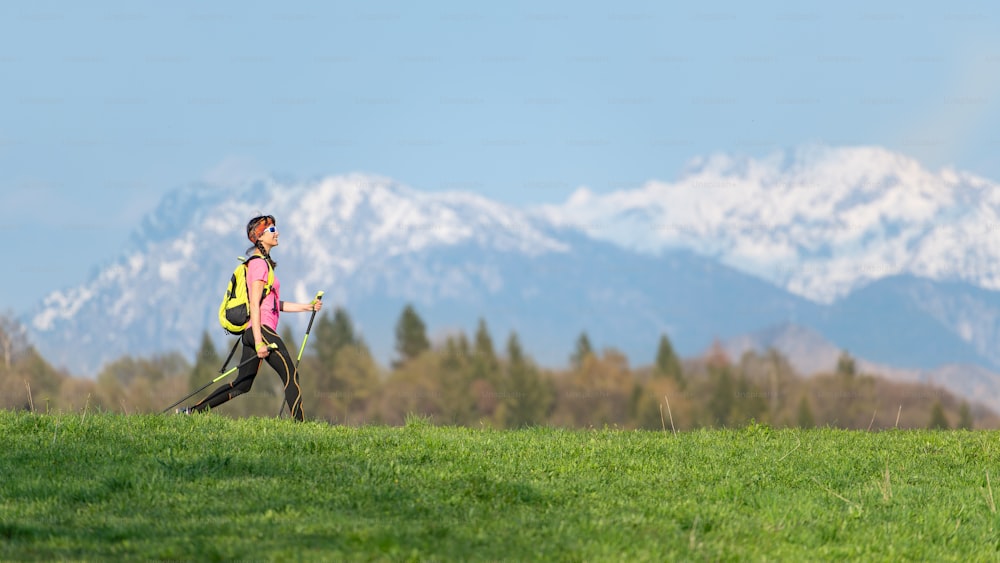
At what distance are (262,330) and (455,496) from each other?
6.83 metres

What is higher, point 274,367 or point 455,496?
point 274,367

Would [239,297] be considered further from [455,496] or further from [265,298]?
[455,496]

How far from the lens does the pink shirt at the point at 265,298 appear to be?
18.1 meters

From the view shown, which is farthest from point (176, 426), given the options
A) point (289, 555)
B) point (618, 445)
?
point (289, 555)

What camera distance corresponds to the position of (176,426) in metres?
16.6

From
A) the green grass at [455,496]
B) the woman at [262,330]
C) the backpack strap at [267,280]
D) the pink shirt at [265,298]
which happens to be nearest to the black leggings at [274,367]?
the woman at [262,330]

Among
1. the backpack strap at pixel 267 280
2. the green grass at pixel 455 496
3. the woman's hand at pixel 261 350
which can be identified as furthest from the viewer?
the backpack strap at pixel 267 280

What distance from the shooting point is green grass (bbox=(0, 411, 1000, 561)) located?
10719 millimetres

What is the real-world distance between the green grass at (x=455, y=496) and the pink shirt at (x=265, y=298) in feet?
5.86

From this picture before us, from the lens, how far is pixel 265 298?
18.3 meters

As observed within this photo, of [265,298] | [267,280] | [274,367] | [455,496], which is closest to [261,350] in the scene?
[274,367]

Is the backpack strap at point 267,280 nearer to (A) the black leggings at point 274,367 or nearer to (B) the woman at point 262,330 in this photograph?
(B) the woman at point 262,330

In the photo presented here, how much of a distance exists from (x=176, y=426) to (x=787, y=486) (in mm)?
7959

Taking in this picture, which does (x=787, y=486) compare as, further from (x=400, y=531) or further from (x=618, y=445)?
(x=400, y=531)
